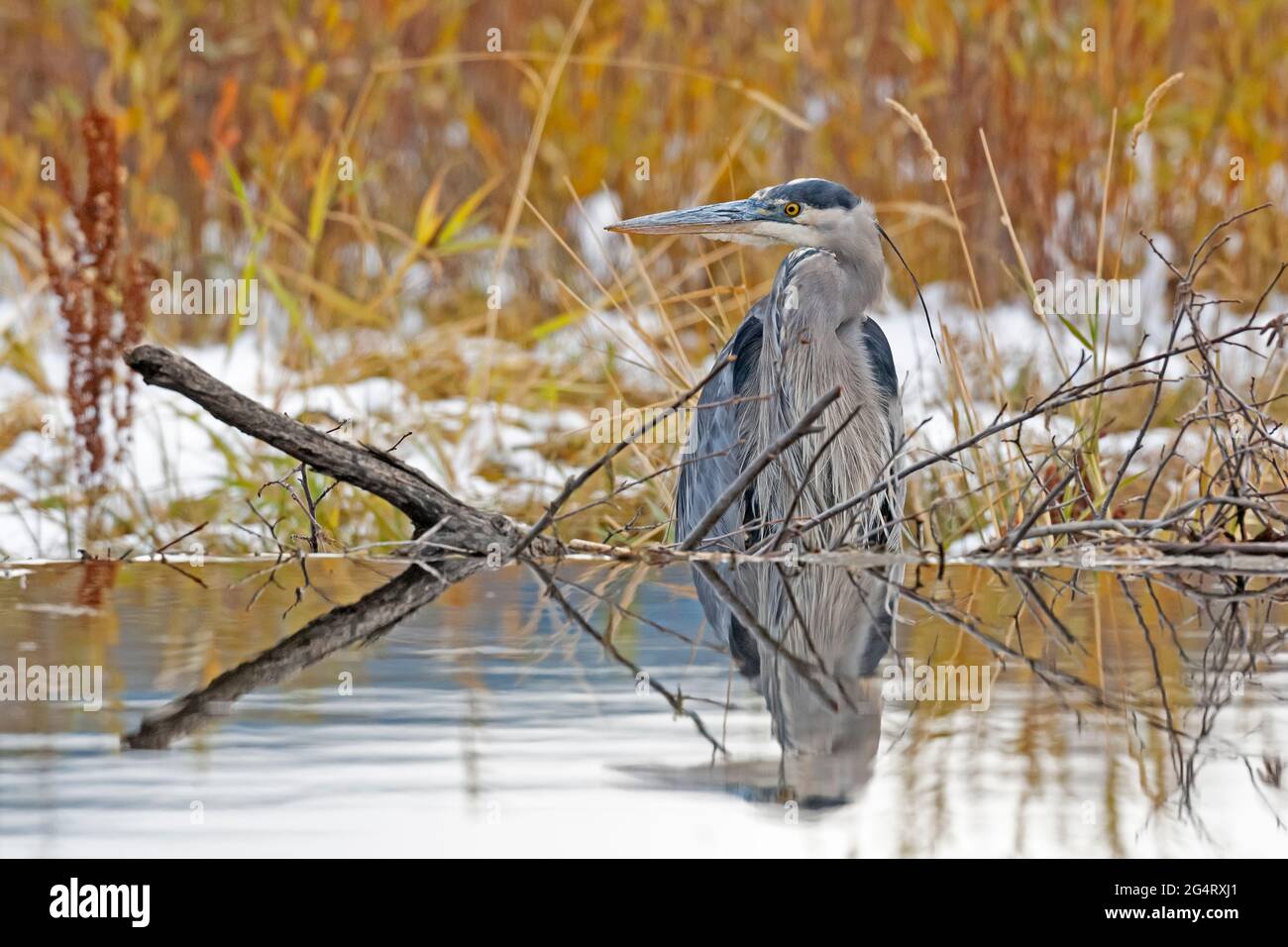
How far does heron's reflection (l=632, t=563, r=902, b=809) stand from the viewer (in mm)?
1637

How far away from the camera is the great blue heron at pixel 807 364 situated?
3527 mm

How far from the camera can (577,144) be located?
6.60 m

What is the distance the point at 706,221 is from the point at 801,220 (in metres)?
0.21

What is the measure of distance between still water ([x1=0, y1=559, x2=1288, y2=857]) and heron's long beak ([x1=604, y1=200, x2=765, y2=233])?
0.98 meters

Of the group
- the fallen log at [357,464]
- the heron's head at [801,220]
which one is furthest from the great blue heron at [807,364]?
the fallen log at [357,464]

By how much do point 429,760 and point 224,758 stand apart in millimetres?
211

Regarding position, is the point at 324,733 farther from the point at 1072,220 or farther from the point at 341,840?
the point at 1072,220

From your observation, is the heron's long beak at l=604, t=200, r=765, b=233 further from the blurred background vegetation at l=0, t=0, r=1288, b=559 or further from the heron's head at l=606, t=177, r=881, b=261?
the blurred background vegetation at l=0, t=0, r=1288, b=559

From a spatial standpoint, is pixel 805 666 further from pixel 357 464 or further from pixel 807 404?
pixel 807 404

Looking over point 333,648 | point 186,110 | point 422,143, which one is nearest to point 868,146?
point 422,143

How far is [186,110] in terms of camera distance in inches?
286

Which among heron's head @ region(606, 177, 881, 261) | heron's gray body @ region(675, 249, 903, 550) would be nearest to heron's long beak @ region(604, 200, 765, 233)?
heron's head @ region(606, 177, 881, 261)

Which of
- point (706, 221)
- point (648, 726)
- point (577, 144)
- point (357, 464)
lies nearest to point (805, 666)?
point (648, 726)

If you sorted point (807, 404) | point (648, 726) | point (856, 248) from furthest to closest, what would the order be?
point (807, 404)
point (856, 248)
point (648, 726)
